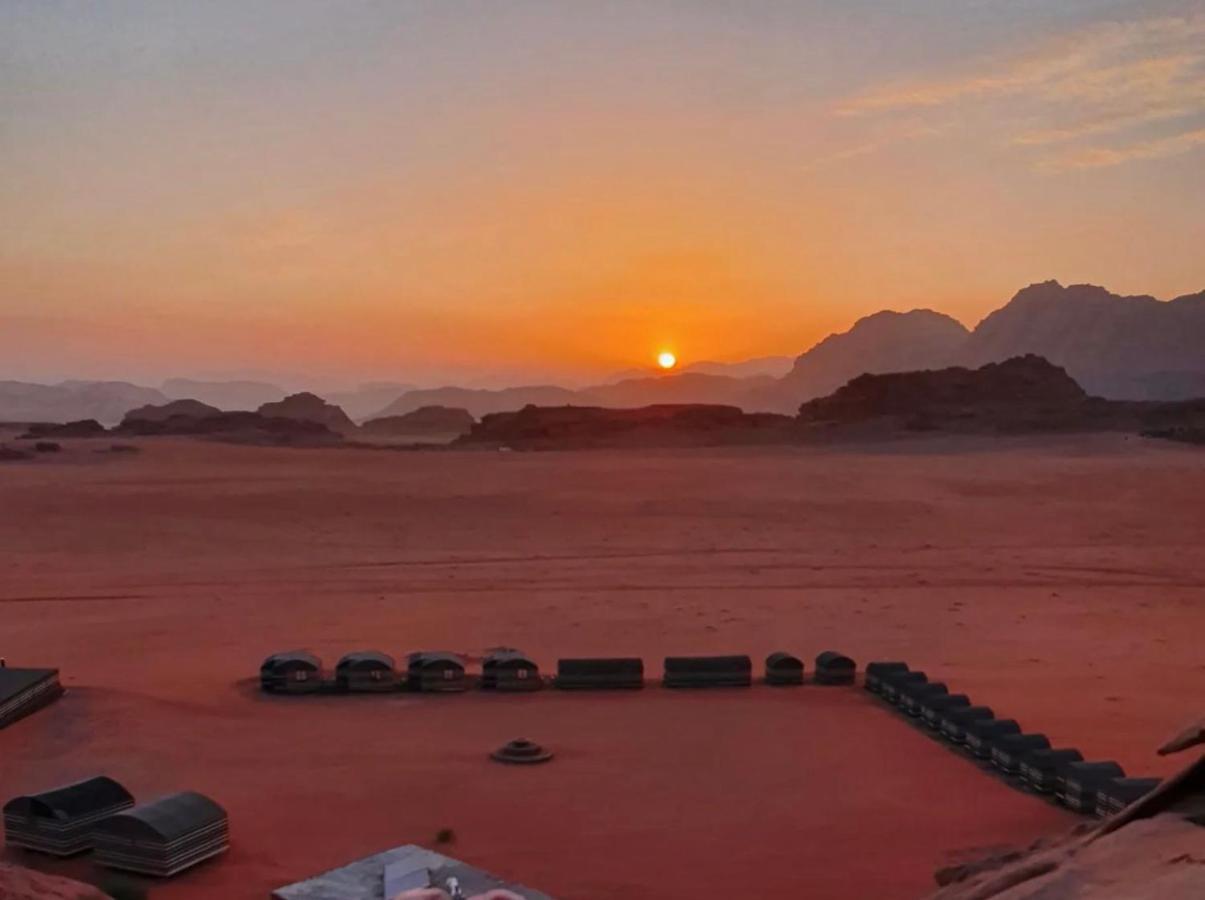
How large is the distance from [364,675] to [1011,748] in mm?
9961

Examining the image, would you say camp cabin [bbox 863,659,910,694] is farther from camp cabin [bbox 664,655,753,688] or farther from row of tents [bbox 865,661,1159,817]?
camp cabin [bbox 664,655,753,688]

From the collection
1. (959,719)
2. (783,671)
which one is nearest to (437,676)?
(783,671)

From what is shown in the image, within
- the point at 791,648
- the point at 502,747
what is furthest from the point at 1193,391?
the point at 502,747

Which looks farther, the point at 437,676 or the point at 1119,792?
the point at 437,676

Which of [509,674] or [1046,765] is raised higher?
[509,674]

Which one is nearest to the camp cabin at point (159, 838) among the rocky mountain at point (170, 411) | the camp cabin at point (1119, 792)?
the camp cabin at point (1119, 792)

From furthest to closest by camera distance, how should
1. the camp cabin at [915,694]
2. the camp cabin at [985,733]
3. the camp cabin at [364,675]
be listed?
the camp cabin at [364,675] → the camp cabin at [915,694] → the camp cabin at [985,733]

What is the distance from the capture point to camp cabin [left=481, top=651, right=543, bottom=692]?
1742cm

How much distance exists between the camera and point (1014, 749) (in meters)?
13.6

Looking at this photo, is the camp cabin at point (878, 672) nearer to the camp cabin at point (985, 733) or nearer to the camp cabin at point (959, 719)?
the camp cabin at point (959, 719)

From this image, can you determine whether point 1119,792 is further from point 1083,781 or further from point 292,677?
point 292,677

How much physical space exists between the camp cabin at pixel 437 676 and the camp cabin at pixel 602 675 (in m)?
1.64

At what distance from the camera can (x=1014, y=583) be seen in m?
27.6

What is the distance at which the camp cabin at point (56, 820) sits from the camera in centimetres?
1092
